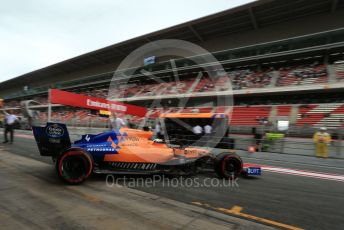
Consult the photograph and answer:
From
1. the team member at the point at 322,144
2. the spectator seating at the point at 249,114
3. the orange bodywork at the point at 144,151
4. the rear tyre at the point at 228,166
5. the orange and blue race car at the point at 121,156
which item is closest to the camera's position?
the orange and blue race car at the point at 121,156

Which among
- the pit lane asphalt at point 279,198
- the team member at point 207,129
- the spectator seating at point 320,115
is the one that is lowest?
the pit lane asphalt at point 279,198

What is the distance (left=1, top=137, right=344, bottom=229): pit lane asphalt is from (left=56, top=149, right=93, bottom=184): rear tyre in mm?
445

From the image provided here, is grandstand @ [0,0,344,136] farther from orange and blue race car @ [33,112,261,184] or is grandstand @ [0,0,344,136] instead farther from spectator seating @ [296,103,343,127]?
orange and blue race car @ [33,112,261,184]

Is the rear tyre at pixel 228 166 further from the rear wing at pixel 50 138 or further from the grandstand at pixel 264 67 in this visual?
the grandstand at pixel 264 67

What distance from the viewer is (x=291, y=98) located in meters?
22.0

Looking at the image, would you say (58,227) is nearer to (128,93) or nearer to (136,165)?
(136,165)

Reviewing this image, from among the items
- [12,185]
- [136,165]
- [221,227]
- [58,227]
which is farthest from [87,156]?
[221,227]

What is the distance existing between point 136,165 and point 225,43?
86.3ft

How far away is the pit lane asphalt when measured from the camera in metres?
3.70

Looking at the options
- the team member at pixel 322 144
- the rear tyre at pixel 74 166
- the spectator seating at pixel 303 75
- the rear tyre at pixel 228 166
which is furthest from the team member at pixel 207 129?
Answer: the spectator seating at pixel 303 75

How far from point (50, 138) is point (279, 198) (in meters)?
4.66

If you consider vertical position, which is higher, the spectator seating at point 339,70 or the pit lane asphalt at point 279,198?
the spectator seating at point 339,70

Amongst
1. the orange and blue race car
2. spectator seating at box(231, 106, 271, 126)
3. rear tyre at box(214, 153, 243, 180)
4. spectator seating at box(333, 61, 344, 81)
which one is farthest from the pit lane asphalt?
spectator seating at box(333, 61, 344, 81)

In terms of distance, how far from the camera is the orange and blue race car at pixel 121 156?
4.96m
